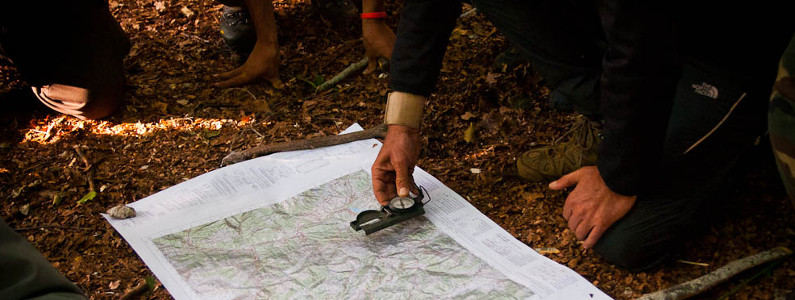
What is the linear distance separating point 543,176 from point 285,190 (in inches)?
29.4

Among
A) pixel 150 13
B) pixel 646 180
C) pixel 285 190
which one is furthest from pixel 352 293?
pixel 150 13

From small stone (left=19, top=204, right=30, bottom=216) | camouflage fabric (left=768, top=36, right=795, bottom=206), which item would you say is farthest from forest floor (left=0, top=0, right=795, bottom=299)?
camouflage fabric (left=768, top=36, right=795, bottom=206)

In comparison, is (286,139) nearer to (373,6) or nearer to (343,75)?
(343,75)

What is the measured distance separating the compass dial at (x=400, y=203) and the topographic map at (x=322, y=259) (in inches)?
2.8

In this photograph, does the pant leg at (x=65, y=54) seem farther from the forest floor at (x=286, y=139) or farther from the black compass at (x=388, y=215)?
the black compass at (x=388, y=215)

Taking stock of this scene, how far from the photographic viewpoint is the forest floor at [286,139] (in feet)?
5.15

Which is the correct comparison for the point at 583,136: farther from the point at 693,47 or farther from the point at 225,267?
the point at 225,267

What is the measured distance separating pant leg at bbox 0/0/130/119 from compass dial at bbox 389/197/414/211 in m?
1.18

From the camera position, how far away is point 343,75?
2.35 meters

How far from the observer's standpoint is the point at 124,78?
2.28 meters

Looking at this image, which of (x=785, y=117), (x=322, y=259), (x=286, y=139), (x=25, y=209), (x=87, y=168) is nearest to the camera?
(x=785, y=117)

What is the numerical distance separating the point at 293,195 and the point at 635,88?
97 centimetres

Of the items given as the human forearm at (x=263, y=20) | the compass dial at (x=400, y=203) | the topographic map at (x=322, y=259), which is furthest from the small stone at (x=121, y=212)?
the human forearm at (x=263, y=20)

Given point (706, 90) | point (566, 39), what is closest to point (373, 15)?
point (566, 39)
